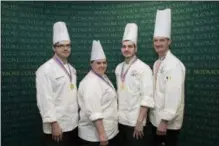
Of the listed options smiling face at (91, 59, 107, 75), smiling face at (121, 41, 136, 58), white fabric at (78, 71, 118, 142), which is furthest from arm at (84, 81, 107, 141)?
smiling face at (121, 41, 136, 58)

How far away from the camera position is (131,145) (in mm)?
2424

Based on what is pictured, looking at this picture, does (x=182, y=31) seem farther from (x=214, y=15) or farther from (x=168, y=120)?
(x=168, y=120)

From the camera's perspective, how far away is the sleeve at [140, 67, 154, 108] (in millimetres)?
2318

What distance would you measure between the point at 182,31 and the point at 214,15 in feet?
1.06

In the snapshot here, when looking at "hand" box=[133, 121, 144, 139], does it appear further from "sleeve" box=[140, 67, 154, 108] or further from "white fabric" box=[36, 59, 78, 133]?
"white fabric" box=[36, 59, 78, 133]

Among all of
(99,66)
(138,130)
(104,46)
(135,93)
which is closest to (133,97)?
(135,93)

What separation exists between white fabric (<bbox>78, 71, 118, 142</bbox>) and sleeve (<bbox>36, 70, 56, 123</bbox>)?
23 cm

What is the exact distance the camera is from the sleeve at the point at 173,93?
7.21 feet

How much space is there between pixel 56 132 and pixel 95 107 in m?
0.37

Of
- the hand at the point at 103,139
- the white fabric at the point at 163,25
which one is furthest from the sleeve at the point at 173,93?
the hand at the point at 103,139

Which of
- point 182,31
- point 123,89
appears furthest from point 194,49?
point 123,89

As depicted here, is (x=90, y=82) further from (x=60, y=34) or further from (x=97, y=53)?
(x=60, y=34)

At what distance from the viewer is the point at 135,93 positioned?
7.79 ft

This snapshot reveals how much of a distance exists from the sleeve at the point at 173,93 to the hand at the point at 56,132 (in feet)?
2.66
